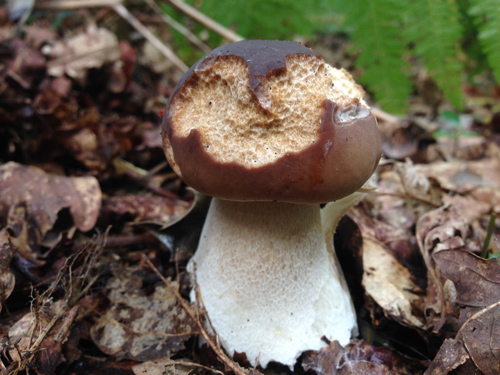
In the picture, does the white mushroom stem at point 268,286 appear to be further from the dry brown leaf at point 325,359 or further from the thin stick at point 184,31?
the thin stick at point 184,31

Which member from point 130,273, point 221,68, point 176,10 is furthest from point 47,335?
point 176,10

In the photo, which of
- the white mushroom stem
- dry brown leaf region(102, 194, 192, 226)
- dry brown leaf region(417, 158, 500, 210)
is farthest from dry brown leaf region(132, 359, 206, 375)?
dry brown leaf region(417, 158, 500, 210)

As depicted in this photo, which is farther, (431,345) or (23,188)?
(23,188)

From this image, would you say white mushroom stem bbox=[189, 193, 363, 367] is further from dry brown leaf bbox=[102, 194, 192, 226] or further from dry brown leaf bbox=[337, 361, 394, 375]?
dry brown leaf bbox=[102, 194, 192, 226]

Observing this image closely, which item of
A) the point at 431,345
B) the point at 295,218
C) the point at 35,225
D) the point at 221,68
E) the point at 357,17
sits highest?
the point at 221,68

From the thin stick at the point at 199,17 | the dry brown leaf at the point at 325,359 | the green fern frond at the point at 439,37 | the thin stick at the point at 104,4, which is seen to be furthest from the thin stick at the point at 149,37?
the dry brown leaf at the point at 325,359

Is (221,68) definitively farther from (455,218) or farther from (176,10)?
(176,10)

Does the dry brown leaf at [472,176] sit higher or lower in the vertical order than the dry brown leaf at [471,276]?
lower
